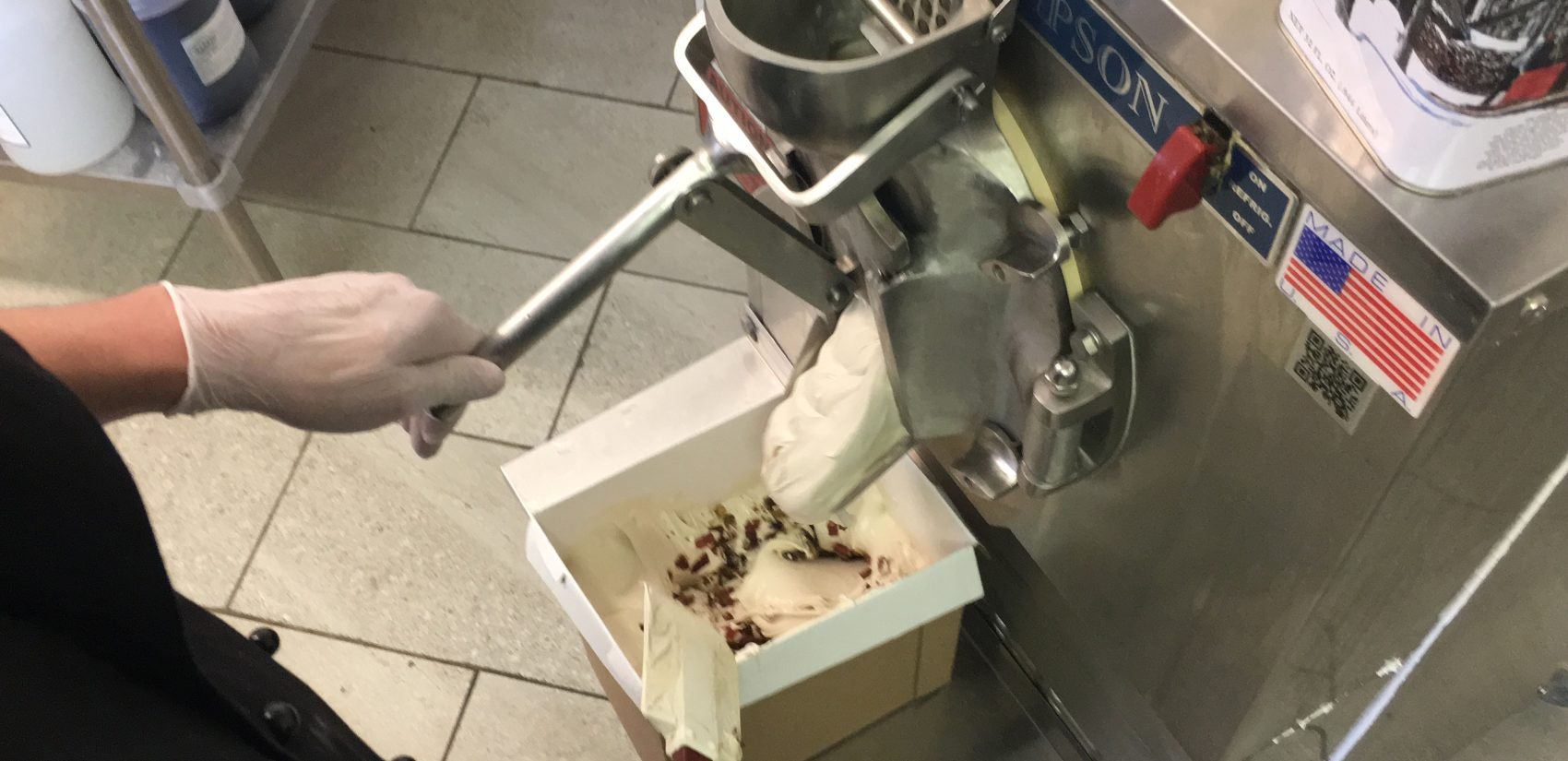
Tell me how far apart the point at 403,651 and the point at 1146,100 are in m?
1.08

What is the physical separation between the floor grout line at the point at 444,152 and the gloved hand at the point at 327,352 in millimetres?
945

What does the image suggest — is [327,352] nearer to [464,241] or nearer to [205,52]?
[205,52]

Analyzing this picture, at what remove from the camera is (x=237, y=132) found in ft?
4.82

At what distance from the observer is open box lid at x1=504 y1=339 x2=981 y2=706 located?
102 centimetres

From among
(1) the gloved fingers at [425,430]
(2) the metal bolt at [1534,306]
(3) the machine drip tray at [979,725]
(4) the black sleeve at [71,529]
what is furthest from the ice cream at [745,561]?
(2) the metal bolt at [1534,306]

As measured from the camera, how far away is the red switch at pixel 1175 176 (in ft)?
1.77

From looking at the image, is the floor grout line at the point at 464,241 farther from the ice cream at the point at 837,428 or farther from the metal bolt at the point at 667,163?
the metal bolt at the point at 667,163

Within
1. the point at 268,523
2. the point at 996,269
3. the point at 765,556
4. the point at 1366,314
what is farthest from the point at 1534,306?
the point at 268,523

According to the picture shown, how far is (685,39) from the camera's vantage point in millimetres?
704

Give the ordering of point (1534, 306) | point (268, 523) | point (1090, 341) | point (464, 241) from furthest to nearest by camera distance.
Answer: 1. point (464, 241)
2. point (268, 523)
3. point (1090, 341)
4. point (1534, 306)

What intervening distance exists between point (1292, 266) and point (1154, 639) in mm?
412

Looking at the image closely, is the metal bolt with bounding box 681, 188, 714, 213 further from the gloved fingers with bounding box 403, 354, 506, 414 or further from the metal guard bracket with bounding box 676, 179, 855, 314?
the gloved fingers with bounding box 403, 354, 506, 414

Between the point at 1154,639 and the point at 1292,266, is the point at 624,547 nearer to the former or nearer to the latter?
the point at 1154,639

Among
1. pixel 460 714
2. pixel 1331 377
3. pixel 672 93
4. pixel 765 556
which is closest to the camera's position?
pixel 1331 377
